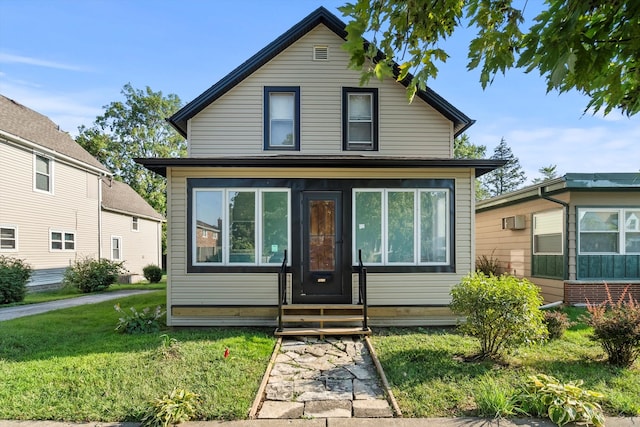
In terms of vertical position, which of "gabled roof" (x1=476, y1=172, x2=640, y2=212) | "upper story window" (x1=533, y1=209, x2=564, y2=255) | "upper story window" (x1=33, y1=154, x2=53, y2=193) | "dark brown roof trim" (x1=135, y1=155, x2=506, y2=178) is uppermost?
"upper story window" (x1=33, y1=154, x2=53, y2=193)

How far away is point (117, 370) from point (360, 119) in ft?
21.5

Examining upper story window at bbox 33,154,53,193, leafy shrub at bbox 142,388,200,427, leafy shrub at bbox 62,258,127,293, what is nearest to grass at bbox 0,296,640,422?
leafy shrub at bbox 142,388,200,427

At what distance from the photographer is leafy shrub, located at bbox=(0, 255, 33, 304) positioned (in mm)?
10523

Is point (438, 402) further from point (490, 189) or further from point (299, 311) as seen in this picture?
point (490, 189)

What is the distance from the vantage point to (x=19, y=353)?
560cm

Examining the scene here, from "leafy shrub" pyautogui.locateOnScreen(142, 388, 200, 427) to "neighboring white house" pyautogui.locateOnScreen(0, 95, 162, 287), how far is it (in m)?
12.6

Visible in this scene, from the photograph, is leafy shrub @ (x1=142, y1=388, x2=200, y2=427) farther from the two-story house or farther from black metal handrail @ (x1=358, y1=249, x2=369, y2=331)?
black metal handrail @ (x1=358, y1=249, x2=369, y2=331)

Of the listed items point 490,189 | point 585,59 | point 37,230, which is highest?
point 490,189

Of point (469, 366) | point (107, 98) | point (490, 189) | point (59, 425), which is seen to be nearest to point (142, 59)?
point (59, 425)

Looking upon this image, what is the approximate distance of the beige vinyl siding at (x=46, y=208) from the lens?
1256 centimetres

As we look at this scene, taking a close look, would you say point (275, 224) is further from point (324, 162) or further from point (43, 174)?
point (43, 174)

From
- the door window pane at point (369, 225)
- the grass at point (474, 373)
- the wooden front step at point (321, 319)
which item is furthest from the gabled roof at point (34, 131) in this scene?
the grass at point (474, 373)

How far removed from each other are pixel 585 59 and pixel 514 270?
10813 mm

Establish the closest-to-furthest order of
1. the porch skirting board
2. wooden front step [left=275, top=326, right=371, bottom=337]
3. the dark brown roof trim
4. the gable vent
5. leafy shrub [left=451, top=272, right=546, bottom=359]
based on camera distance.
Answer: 1. leafy shrub [left=451, top=272, right=546, bottom=359]
2. wooden front step [left=275, top=326, right=371, bottom=337]
3. the dark brown roof trim
4. the porch skirting board
5. the gable vent
